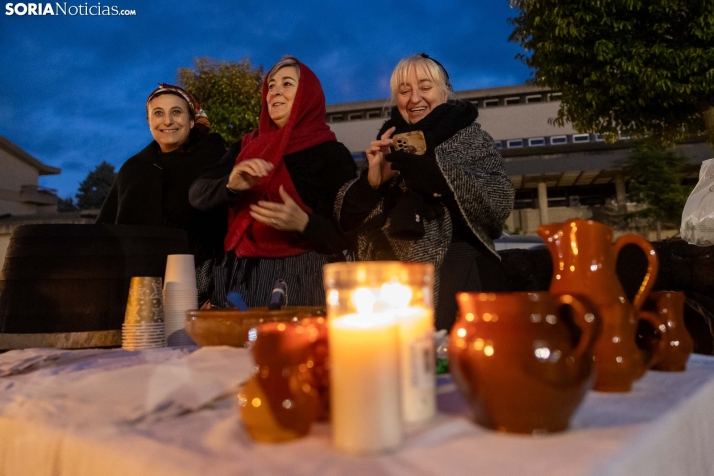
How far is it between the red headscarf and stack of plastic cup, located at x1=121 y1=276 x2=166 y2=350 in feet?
1.45

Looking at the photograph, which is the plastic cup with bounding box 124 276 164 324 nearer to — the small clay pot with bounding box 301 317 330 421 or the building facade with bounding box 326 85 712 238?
the small clay pot with bounding box 301 317 330 421

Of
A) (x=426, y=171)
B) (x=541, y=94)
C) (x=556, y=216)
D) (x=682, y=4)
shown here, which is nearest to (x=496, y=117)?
(x=541, y=94)

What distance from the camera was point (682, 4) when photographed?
23.1 feet

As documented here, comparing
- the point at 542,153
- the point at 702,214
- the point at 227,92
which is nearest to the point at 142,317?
the point at 702,214

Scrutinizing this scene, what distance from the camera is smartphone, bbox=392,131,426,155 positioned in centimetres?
146

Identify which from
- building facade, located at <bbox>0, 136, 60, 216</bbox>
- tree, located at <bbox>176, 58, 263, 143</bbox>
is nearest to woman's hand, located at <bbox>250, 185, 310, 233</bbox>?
tree, located at <bbox>176, 58, 263, 143</bbox>

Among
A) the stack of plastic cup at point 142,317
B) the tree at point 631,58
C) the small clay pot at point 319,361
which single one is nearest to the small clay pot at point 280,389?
the small clay pot at point 319,361

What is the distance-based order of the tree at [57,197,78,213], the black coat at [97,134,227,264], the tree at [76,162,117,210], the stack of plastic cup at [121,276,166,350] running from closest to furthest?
the stack of plastic cup at [121,276,166,350] < the black coat at [97,134,227,264] < the tree at [57,197,78,213] < the tree at [76,162,117,210]

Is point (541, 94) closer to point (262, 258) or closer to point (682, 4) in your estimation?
point (682, 4)

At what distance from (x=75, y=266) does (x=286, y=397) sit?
3.47 ft

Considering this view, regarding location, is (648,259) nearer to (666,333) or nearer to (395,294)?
(666,333)

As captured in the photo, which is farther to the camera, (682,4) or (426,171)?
(682,4)

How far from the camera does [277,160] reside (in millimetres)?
1656

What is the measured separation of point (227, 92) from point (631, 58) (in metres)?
7.90
